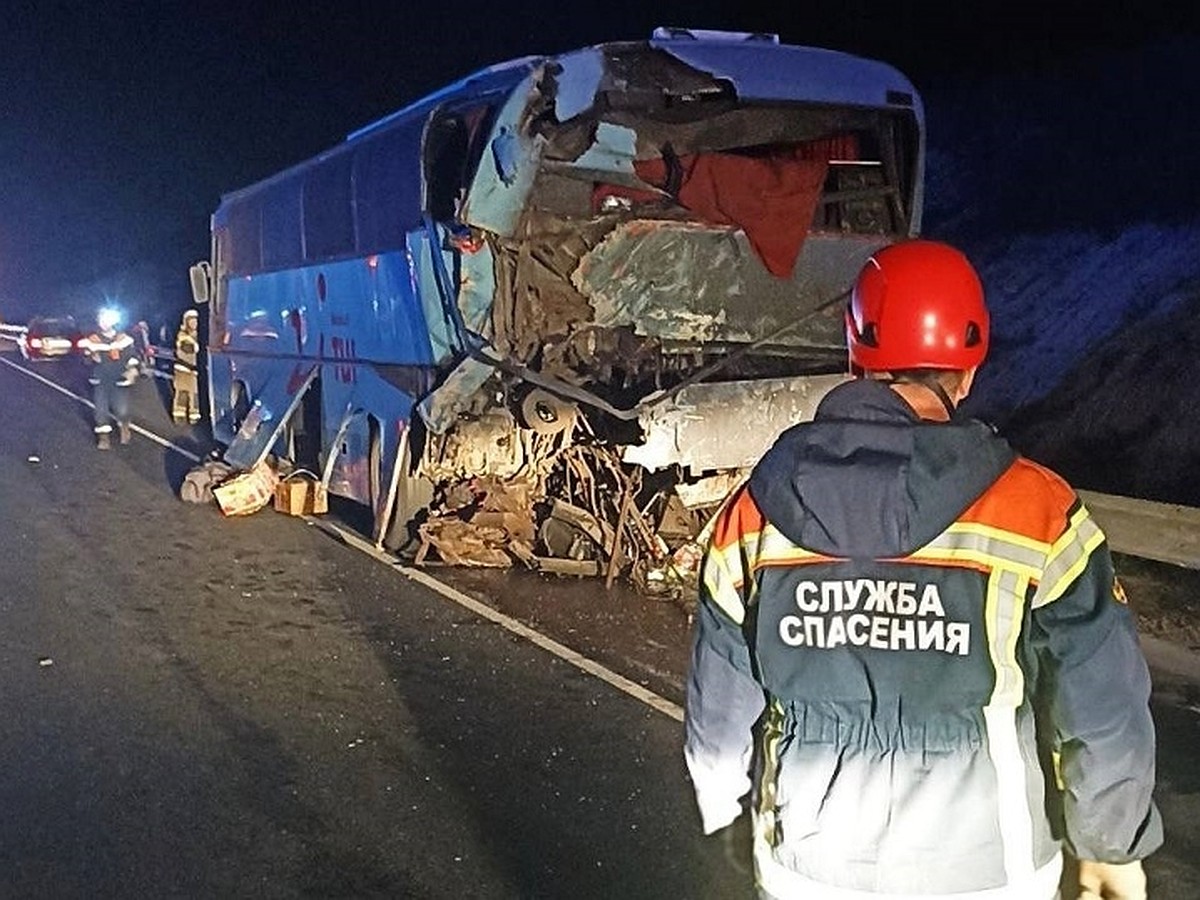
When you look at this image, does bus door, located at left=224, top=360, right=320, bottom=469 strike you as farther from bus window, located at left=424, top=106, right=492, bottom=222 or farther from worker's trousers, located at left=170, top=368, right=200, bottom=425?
worker's trousers, located at left=170, top=368, right=200, bottom=425

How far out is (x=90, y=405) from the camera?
23438 mm

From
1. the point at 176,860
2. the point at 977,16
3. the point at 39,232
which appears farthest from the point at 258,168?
the point at 176,860

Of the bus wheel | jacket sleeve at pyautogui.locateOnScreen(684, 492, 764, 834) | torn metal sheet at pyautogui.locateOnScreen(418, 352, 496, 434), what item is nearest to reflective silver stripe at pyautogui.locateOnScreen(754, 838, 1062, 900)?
jacket sleeve at pyautogui.locateOnScreen(684, 492, 764, 834)

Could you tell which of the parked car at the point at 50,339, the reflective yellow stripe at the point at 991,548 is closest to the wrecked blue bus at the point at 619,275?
the reflective yellow stripe at the point at 991,548

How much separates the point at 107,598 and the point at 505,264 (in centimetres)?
333

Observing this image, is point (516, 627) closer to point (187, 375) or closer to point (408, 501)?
point (408, 501)

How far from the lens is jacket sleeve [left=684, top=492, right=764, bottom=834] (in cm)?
243

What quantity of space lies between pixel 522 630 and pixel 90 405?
17125 mm

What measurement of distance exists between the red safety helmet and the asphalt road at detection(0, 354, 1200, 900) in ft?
8.94

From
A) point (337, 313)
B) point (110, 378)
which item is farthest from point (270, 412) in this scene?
point (110, 378)

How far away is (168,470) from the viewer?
51.2 ft

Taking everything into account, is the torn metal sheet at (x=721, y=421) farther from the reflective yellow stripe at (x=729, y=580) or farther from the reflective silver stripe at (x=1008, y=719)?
the reflective silver stripe at (x=1008, y=719)

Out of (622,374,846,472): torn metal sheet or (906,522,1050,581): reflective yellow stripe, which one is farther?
(622,374,846,472): torn metal sheet

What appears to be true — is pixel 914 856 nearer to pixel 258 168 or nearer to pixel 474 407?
pixel 474 407
